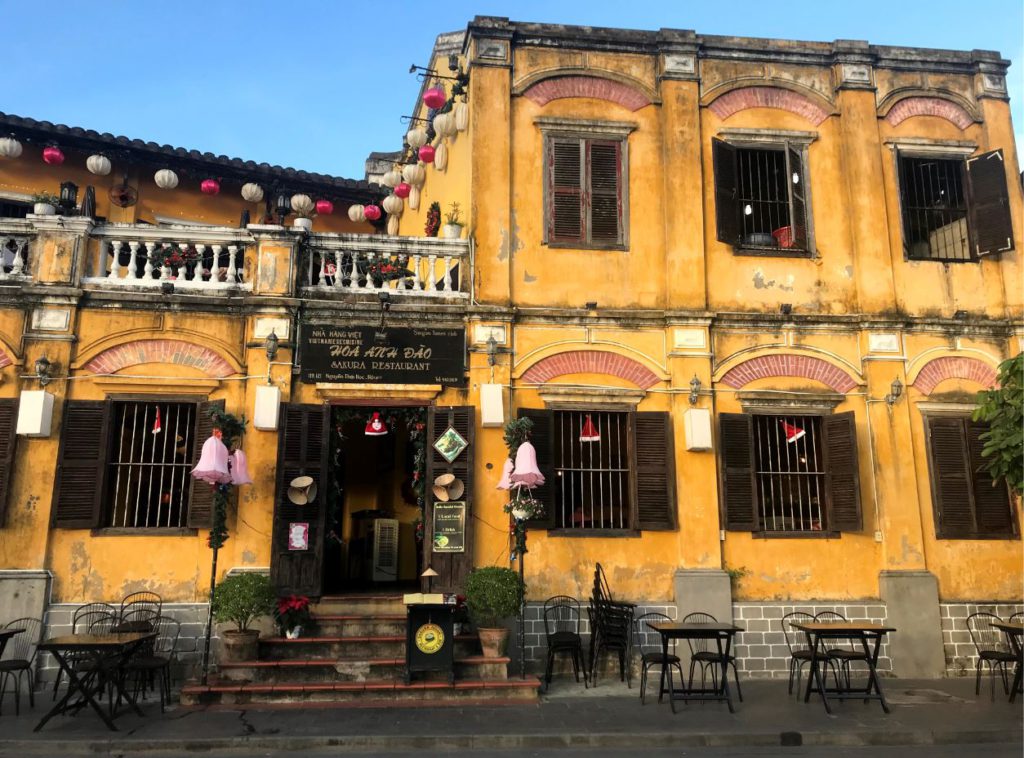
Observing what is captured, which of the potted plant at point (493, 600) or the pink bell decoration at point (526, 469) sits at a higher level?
the pink bell decoration at point (526, 469)

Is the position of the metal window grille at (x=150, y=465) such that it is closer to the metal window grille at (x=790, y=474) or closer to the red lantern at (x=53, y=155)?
the red lantern at (x=53, y=155)

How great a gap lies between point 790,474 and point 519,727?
5.55 metres

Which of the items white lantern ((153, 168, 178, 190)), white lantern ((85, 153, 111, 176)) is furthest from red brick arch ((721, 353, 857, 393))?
white lantern ((85, 153, 111, 176))

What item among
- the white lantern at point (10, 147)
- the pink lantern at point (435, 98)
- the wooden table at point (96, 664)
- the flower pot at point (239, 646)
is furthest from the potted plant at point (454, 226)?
the white lantern at point (10, 147)

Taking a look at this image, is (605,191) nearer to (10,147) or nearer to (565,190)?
(565,190)

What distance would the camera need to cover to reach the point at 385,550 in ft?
45.4

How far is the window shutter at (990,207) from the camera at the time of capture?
495 inches

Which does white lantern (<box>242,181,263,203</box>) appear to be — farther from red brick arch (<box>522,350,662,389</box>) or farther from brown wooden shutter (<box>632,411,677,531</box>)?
brown wooden shutter (<box>632,411,677,531</box>)

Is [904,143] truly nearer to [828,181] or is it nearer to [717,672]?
[828,181]

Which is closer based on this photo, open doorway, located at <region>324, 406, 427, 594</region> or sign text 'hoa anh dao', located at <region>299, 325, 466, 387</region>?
sign text 'hoa anh dao', located at <region>299, 325, 466, 387</region>

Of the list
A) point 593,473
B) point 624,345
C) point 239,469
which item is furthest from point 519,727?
point 624,345

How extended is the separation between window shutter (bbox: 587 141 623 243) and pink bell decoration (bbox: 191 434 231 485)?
5.87 m

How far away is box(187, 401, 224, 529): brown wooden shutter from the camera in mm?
10570

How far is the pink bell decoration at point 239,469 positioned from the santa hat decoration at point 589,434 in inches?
174
